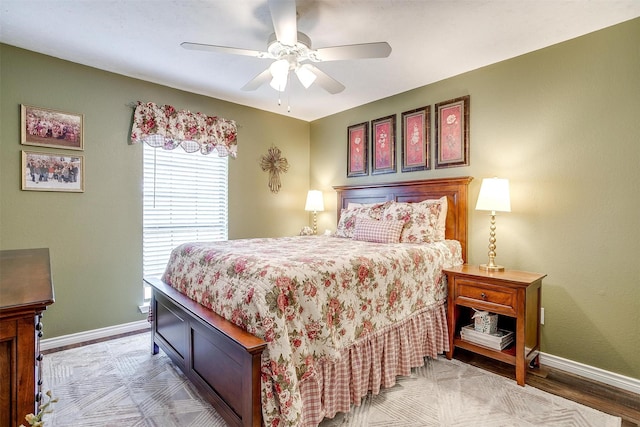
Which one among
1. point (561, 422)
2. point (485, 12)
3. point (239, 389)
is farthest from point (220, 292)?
point (485, 12)

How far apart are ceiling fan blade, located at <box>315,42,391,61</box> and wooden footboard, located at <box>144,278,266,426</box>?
5.88 ft

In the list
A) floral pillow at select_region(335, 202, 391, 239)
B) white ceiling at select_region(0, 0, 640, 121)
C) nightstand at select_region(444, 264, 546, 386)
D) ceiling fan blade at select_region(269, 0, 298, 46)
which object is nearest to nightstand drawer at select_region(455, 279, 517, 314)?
nightstand at select_region(444, 264, 546, 386)

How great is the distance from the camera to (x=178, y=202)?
369 cm

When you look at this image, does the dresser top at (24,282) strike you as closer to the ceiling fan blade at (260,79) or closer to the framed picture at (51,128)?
the framed picture at (51,128)

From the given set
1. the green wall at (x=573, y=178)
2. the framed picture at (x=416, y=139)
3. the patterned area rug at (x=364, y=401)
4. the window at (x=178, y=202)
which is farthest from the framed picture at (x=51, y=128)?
the green wall at (x=573, y=178)

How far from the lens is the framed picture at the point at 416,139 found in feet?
11.3

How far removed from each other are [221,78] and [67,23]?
1267 millimetres

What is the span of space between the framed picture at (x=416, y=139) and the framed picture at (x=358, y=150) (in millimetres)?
565

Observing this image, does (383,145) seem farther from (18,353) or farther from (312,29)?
(18,353)

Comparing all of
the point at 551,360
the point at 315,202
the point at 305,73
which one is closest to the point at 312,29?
the point at 305,73

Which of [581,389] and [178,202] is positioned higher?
[178,202]

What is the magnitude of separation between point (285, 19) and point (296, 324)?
1.66 meters

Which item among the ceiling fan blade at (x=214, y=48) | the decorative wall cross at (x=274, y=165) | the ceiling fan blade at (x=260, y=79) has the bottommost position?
the decorative wall cross at (x=274, y=165)

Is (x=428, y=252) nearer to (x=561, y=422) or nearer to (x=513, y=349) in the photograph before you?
(x=513, y=349)
